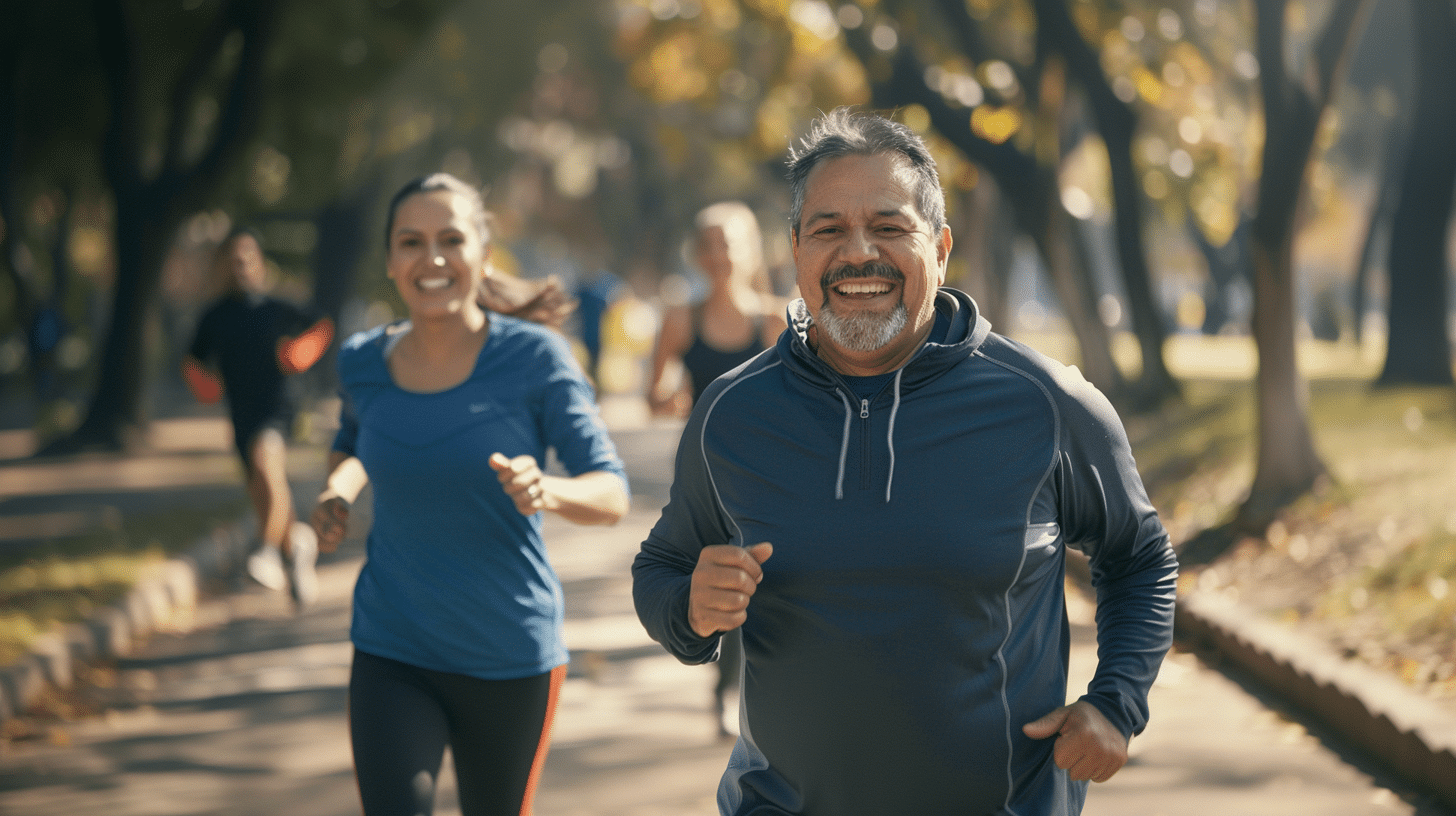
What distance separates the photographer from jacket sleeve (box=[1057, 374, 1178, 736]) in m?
2.88

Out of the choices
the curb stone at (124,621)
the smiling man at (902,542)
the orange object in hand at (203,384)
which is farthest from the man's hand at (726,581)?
the orange object in hand at (203,384)

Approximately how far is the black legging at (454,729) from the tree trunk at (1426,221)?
14.1 m

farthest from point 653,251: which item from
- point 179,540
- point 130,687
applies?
point 130,687

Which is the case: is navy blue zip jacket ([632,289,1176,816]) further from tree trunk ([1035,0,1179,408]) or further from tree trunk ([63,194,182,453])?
tree trunk ([63,194,182,453])

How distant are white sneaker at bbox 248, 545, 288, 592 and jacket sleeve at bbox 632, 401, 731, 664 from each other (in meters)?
5.01

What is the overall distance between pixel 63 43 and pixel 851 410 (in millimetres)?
21793

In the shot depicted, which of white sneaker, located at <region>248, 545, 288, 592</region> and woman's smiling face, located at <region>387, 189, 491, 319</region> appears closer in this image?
woman's smiling face, located at <region>387, 189, 491, 319</region>

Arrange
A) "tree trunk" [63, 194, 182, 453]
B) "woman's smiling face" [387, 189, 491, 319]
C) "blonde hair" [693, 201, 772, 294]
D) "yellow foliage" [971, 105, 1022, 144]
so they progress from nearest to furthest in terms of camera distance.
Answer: "woman's smiling face" [387, 189, 491, 319], "blonde hair" [693, 201, 772, 294], "yellow foliage" [971, 105, 1022, 144], "tree trunk" [63, 194, 182, 453]

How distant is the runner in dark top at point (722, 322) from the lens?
23.6ft

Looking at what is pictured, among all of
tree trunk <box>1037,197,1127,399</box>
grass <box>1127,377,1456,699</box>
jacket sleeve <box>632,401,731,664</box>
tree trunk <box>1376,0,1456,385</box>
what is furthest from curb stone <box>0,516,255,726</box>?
tree trunk <box>1376,0,1456,385</box>

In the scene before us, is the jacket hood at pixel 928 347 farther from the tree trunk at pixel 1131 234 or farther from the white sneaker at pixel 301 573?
the tree trunk at pixel 1131 234

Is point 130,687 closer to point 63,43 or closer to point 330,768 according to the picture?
point 330,768

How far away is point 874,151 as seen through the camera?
9.66 feet

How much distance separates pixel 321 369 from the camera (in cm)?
2908
